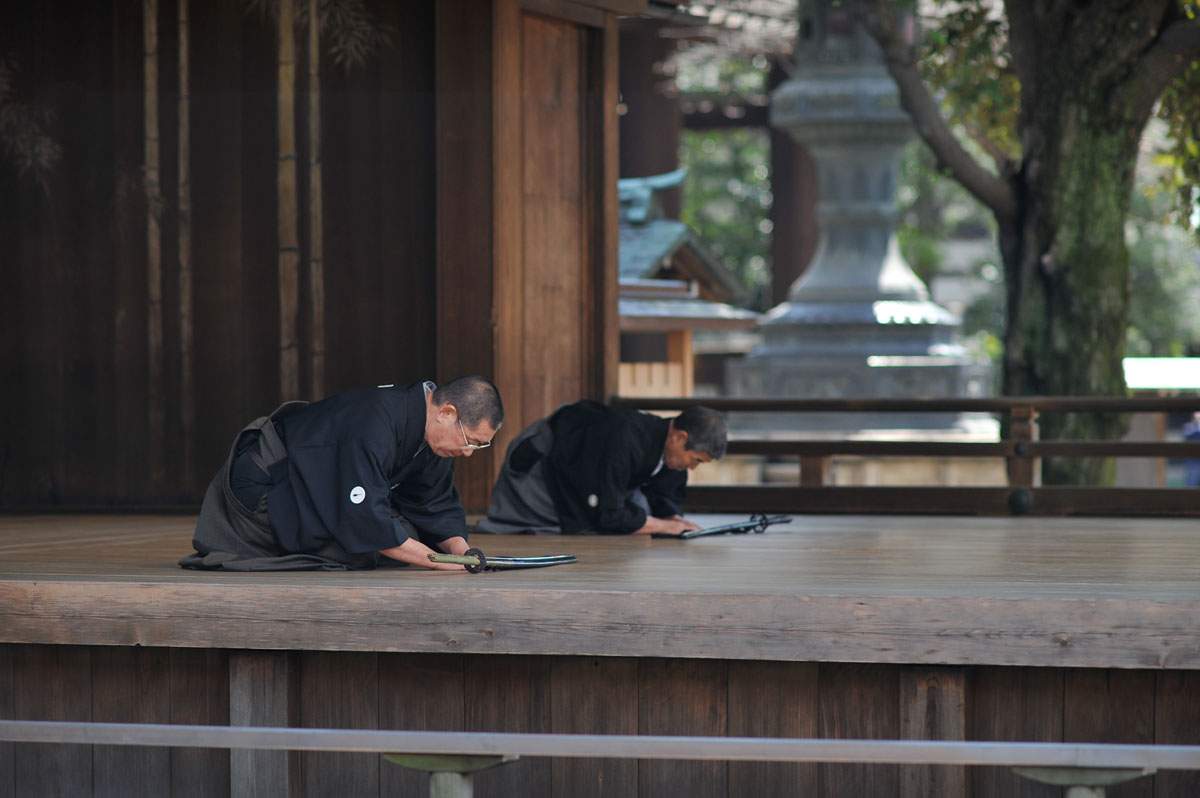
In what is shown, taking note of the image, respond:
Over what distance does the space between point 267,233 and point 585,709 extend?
389 cm

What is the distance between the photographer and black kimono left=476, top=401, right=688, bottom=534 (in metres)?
5.68

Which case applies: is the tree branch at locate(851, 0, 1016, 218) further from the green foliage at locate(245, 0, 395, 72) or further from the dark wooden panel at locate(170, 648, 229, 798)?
the dark wooden panel at locate(170, 648, 229, 798)

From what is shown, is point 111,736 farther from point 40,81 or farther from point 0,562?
point 40,81

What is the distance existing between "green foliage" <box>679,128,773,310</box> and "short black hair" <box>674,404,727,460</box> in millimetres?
16110

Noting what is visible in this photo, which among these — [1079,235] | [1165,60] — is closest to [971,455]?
[1079,235]

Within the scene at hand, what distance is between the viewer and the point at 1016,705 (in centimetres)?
395

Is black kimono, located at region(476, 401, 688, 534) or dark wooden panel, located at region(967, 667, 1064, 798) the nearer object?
dark wooden panel, located at region(967, 667, 1064, 798)

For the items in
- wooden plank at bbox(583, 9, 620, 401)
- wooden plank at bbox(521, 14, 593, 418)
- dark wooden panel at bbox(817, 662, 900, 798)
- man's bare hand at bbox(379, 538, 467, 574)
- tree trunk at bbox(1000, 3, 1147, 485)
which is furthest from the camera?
tree trunk at bbox(1000, 3, 1147, 485)

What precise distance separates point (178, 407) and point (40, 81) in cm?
183

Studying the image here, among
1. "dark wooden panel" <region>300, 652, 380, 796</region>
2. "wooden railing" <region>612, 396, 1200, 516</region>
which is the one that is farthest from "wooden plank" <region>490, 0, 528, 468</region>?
"dark wooden panel" <region>300, 652, 380, 796</region>

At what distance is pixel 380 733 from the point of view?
314 centimetres

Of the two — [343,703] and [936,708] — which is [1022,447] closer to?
[936,708]

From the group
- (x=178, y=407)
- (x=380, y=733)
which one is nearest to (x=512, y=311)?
(x=178, y=407)

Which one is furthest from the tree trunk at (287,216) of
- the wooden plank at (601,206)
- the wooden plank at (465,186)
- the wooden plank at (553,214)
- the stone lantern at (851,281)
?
the stone lantern at (851,281)
